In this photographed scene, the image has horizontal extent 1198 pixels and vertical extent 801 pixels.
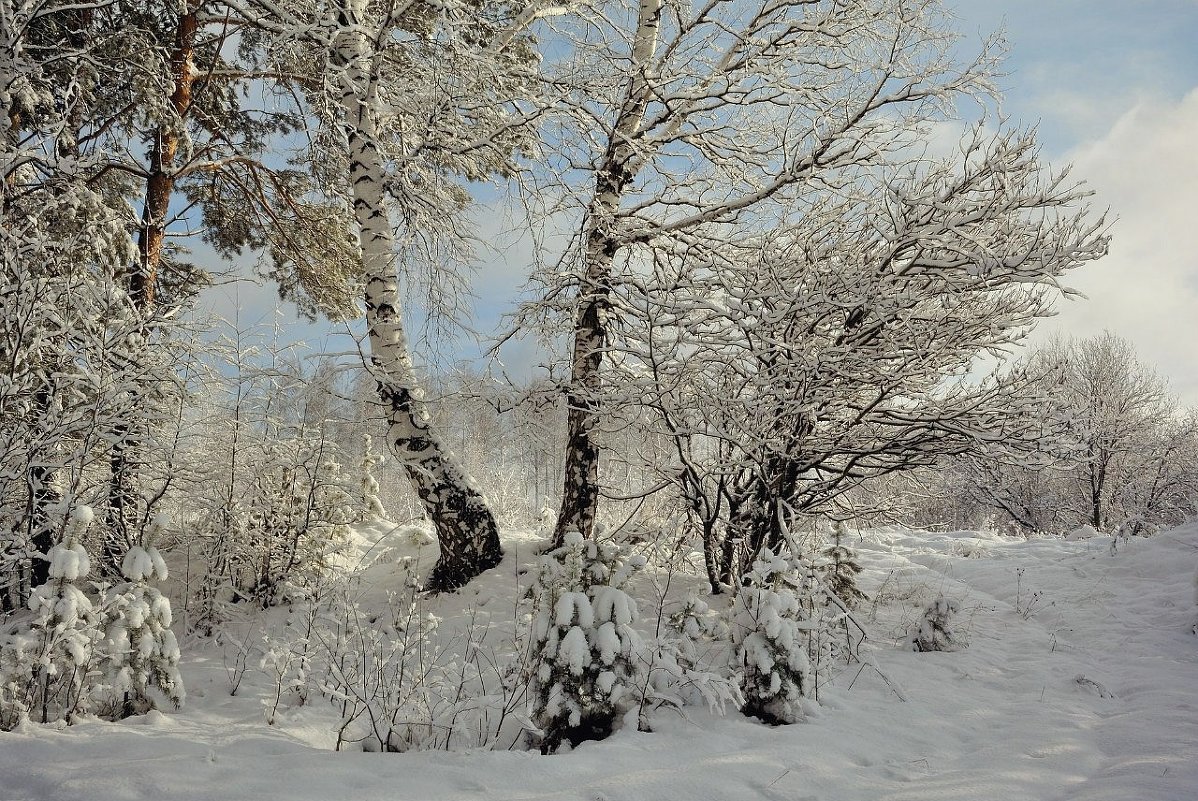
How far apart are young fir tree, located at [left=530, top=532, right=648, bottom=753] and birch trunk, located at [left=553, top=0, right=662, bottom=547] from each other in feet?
8.53

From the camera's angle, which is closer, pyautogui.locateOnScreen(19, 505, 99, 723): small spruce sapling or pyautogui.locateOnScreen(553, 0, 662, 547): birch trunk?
pyautogui.locateOnScreen(19, 505, 99, 723): small spruce sapling

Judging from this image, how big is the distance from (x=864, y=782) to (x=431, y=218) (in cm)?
593

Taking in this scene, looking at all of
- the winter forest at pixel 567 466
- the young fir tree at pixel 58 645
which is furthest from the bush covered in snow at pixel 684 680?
the young fir tree at pixel 58 645

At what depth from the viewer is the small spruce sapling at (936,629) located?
4824mm

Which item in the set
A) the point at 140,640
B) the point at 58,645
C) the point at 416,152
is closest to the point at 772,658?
the point at 140,640

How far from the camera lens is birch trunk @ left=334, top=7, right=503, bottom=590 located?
5969mm

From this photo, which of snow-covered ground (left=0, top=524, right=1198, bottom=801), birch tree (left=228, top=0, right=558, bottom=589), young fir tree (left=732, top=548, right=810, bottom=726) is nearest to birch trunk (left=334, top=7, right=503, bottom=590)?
birch tree (left=228, top=0, right=558, bottom=589)

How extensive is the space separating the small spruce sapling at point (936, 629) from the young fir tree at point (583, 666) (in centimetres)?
278

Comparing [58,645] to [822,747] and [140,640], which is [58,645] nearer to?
[140,640]

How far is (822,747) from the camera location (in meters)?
3.05

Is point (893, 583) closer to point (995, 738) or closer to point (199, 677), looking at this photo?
point (995, 738)

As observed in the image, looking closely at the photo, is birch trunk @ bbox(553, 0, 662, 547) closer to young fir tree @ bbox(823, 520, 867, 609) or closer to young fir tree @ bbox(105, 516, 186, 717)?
young fir tree @ bbox(823, 520, 867, 609)

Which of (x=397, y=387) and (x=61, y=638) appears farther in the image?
(x=397, y=387)

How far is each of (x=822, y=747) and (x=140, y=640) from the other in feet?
11.7
